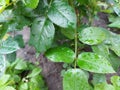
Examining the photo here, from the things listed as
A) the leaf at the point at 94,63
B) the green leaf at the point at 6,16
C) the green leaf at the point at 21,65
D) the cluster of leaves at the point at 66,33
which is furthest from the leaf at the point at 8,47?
the green leaf at the point at 21,65

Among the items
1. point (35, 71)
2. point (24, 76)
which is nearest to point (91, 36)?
point (35, 71)

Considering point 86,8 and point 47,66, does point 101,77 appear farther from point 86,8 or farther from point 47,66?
point 47,66

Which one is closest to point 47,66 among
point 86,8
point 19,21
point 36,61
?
point 36,61

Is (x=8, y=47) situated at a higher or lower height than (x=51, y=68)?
higher

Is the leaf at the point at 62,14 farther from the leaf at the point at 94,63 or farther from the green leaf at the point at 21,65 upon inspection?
the green leaf at the point at 21,65

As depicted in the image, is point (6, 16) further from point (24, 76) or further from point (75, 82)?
point (24, 76)
